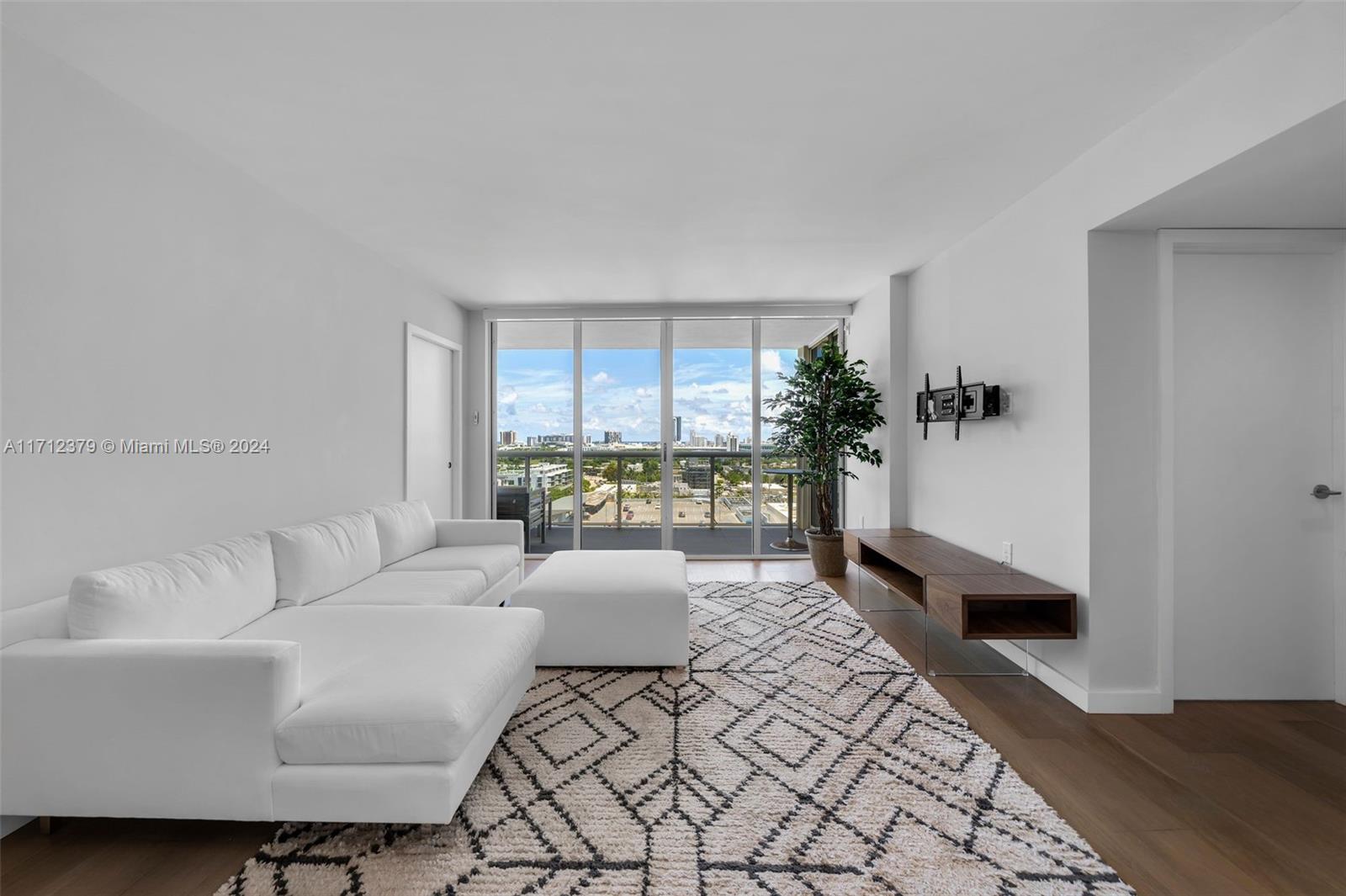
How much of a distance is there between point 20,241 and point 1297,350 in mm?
4762

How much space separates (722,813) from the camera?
1.89 meters

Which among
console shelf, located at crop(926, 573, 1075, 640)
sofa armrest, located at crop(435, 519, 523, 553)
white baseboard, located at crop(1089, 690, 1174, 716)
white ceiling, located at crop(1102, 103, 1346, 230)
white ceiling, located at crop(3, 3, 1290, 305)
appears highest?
white ceiling, located at crop(3, 3, 1290, 305)

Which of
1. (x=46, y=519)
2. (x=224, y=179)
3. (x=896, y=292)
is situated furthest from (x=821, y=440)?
(x=46, y=519)

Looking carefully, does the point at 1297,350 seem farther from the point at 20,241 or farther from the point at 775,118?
the point at 20,241

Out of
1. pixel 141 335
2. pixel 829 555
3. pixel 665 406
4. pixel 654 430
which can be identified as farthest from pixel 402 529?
pixel 829 555

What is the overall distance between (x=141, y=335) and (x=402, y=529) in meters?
1.76

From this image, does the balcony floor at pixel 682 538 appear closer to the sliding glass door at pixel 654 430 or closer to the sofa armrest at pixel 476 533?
the sliding glass door at pixel 654 430

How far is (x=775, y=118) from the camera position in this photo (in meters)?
2.33

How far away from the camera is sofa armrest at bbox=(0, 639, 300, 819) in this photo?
1.65 meters

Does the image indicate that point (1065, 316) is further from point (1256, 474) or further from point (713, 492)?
point (713, 492)

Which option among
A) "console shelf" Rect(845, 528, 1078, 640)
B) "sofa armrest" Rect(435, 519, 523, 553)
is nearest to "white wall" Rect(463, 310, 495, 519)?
"sofa armrest" Rect(435, 519, 523, 553)

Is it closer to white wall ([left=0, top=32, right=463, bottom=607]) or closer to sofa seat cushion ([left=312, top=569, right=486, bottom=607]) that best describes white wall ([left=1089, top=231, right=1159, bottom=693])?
sofa seat cushion ([left=312, top=569, right=486, bottom=607])

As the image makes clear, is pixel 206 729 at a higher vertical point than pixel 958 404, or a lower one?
lower

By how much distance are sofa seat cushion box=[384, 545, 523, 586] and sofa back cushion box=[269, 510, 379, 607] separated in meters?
0.23
